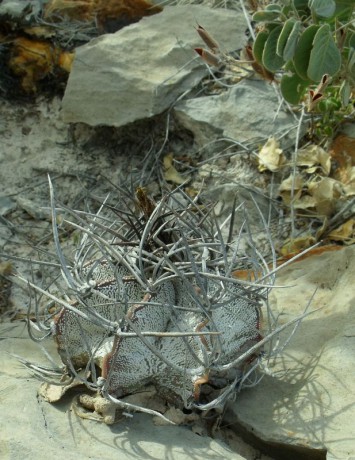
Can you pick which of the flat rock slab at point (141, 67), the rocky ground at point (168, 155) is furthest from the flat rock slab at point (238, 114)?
the flat rock slab at point (141, 67)

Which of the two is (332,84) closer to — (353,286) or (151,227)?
(353,286)

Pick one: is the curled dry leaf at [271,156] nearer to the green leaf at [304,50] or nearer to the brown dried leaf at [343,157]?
the brown dried leaf at [343,157]

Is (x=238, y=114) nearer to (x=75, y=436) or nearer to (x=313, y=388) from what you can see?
(x=313, y=388)

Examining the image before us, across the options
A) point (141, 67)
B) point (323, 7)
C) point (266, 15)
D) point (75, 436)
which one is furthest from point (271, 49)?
point (75, 436)

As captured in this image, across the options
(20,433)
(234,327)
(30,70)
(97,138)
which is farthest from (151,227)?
(30,70)

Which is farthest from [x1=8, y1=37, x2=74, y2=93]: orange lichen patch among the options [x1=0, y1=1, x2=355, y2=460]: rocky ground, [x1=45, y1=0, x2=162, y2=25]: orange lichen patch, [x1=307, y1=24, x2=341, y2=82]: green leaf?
[x1=307, y1=24, x2=341, y2=82]: green leaf
